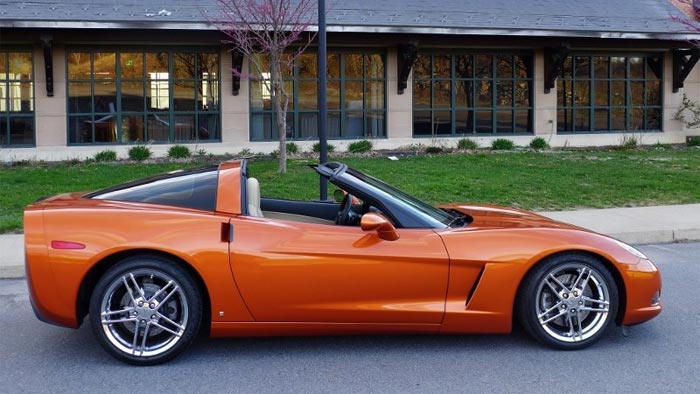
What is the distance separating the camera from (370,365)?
193 inches

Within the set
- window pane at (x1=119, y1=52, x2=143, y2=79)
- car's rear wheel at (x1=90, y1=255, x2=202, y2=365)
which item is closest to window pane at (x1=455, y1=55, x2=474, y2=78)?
window pane at (x1=119, y1=52, x2=143, y2=79)

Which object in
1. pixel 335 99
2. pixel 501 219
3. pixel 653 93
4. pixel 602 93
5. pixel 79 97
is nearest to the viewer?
pixel 501 219

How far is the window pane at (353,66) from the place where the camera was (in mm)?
20062

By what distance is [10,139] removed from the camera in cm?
1820

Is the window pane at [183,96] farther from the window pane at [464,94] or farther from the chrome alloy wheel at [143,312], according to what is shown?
the chrome alloy wheel at [143,312]

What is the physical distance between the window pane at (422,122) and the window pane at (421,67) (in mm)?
1007

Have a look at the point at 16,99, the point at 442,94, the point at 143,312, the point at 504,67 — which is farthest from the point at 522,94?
the point at 143,312

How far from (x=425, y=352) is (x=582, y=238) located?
1.36 metres

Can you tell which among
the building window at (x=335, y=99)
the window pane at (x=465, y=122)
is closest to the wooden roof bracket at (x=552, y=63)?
the window pane at (x=465, y=122)

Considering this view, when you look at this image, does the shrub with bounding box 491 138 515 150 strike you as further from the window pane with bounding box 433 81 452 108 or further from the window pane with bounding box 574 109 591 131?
the window pane with bounding box 574 109 591 131

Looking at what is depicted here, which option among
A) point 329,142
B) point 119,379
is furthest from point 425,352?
point 329,142

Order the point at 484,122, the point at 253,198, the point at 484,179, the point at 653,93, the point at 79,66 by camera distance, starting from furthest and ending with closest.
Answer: the point at 653,93
the point at 484,122
the point at 79,66
the point at 484,179
the point at 253,198

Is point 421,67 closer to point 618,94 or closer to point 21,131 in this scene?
point 618,94

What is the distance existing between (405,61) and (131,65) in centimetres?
700
